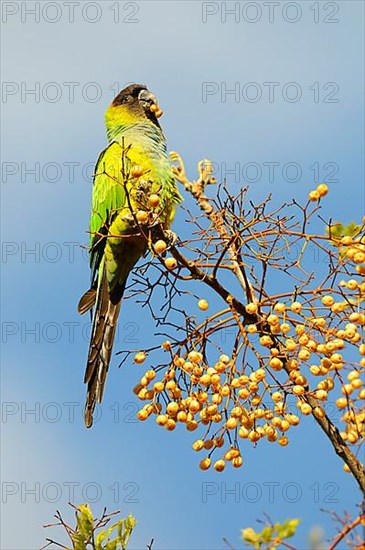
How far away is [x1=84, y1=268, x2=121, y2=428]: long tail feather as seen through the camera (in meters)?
3.81

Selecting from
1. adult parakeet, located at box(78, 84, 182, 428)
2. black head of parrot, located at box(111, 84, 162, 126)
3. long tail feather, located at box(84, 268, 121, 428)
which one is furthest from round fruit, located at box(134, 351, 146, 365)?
black head of parrot, located at box(111, 84, 162, 126)

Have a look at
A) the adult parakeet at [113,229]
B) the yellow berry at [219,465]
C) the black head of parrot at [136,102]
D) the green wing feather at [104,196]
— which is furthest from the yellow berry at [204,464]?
the black head of parrot at [136,102]

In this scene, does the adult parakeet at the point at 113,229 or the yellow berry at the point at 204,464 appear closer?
the yellow berry at the point at 204,464

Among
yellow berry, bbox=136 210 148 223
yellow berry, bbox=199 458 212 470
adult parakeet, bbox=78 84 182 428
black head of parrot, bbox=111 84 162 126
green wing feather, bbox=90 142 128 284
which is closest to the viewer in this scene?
yellow berry, bbox=199 458 212 470

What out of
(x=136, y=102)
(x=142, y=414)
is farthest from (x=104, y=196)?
(x=142, y=414)

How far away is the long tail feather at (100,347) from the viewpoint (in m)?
3.81

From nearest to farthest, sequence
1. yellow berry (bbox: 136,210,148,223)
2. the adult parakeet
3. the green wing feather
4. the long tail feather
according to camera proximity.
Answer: yellow berry (bbox: 136,210,148,223) < the long tail feather < the adult parakeet < the green wing feather

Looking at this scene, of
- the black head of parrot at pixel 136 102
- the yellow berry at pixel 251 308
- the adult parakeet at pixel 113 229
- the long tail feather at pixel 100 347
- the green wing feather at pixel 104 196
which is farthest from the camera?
the black head of parrot at pixel 136 102

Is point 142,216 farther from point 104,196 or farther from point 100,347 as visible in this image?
point 104,196

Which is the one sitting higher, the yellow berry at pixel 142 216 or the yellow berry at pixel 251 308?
the yellow berry at pixel 142 216

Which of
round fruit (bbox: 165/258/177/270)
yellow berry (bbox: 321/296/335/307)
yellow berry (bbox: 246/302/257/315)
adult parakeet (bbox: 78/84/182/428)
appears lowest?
yellow berry (bbox: 246/302/257/315)

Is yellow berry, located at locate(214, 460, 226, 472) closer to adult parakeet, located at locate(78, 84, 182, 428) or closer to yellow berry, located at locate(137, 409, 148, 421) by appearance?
yellow berry, located at locate(137, 409, 148, 421)

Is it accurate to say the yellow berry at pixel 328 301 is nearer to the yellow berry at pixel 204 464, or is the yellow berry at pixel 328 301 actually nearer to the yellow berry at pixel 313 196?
the yellow berry at pixel 313 196

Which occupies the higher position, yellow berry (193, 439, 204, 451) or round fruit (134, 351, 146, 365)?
round fruit (134, 351, 146, 365)
